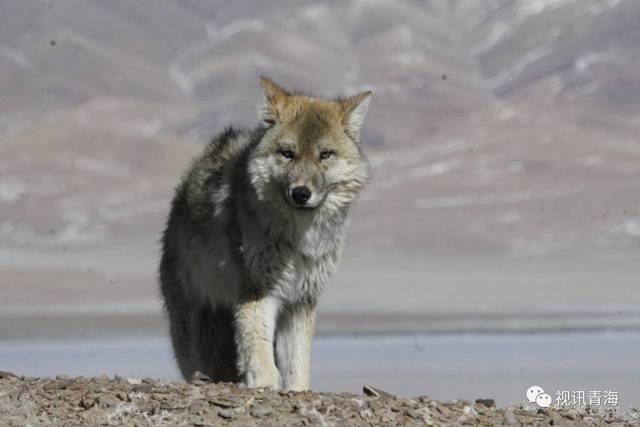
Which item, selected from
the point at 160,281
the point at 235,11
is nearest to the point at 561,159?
the point at 235,11

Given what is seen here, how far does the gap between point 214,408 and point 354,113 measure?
1.98 metres

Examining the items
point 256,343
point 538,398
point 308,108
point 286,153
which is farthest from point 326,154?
point 538,398

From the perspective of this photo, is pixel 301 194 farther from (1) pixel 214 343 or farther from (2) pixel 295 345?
(1) pixel 214 343

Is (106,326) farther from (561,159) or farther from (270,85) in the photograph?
(561,159)

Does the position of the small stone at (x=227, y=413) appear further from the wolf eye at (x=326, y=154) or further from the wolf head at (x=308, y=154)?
the wolf eye at (x=326, y=154)

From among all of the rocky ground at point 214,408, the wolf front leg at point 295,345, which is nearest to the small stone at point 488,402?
the rocky ground at point 214,408

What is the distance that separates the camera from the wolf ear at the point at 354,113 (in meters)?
7.80

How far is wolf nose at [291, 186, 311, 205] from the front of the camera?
735 centimetres

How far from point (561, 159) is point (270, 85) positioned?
53.2m

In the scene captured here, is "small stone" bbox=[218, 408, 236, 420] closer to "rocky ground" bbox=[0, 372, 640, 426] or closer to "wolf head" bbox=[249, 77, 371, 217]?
"rocky ground" bbox=[0, 372, 640, 426]

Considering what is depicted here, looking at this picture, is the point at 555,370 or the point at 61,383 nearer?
the point at 61,383

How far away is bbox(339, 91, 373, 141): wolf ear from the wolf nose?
1.88ft

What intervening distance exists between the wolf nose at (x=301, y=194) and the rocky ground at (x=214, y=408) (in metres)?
1.01

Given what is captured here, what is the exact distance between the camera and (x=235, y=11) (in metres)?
68.7
